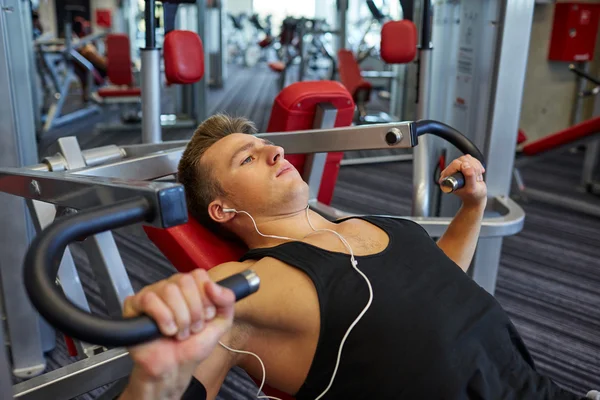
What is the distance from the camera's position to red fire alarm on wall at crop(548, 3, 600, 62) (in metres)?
4.64

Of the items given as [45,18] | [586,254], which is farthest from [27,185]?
[45,18]

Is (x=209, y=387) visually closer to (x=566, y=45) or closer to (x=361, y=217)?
(x=361, y=217)

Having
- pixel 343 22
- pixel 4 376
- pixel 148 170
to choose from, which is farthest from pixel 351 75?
pixel 4 376

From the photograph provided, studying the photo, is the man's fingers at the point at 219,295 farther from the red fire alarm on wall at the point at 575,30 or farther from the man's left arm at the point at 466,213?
the red fire alarm on wall at the point at 575,30

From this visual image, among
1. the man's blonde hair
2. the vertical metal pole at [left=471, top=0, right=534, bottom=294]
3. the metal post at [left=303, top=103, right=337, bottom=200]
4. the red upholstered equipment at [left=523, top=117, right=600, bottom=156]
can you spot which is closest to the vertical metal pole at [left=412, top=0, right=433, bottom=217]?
the vertical metal pole at [left=471, top=0, right=534, bottom=294]

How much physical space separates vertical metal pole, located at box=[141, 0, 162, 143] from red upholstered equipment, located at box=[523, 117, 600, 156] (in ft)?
8.33

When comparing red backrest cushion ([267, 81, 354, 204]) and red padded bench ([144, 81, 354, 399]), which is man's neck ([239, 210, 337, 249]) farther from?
red backrest cushion ([267, 81, 354, 204])

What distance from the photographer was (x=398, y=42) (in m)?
2.05

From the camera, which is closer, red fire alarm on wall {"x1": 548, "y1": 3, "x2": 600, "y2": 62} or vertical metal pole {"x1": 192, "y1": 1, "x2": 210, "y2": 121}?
red fire alarm on wall {"x1": 548, "y1": 3, "x2": 600, "y2": 62}

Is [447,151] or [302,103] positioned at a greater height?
[302,103]

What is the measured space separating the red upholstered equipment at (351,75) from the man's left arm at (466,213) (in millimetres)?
3997

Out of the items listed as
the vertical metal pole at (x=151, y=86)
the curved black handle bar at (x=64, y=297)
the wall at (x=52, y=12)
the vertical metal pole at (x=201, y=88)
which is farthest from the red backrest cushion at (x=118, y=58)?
the wall at (x=52, y=12)

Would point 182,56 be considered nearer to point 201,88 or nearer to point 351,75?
point 351,75

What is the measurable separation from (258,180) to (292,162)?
783mm
